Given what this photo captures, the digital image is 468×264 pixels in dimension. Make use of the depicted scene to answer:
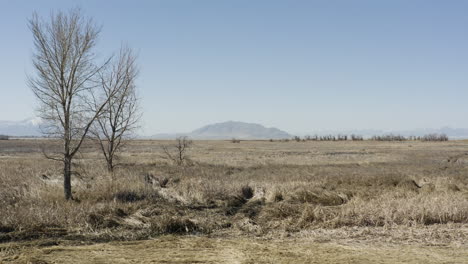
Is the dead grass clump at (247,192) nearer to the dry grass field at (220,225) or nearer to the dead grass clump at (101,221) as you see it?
the dry grass field at (220,225)

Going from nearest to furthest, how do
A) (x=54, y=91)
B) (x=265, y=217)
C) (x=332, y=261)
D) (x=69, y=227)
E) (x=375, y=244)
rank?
1. (x=332, y=261)
2. (x=375, y=244)
3. (x=69, y=227)
4. (x=265, y=217)
5. (x=54, y=91)

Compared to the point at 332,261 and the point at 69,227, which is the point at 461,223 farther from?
the point at 69,227

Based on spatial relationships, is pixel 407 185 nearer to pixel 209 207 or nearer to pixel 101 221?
pixel 209 207

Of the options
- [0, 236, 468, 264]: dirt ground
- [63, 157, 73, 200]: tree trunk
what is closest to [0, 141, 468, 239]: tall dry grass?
[63, 157, 73, 200]: tree trunk

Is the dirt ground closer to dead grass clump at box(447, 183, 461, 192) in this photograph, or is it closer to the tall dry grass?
the tall dry grass

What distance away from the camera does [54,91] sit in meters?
14.9

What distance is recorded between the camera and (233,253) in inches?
357

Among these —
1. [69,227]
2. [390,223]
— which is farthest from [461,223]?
[69,227]

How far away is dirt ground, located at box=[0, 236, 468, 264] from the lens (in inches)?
334

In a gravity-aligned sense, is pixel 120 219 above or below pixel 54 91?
below

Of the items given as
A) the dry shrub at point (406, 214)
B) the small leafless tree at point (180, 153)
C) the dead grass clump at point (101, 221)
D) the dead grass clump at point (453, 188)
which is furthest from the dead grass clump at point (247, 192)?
the small leafless tree at point (180, 153)

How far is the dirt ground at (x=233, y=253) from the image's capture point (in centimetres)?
848

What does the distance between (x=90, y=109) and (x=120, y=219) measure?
5.84m

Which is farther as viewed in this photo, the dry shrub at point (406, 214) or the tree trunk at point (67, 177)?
the tree trunk at point (67, 177)
